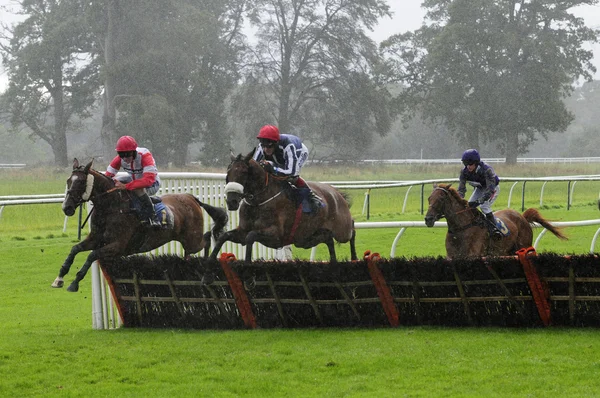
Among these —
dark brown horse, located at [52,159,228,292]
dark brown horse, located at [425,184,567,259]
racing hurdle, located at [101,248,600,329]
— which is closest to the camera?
racing hurdle, located at [101,248,600,329]

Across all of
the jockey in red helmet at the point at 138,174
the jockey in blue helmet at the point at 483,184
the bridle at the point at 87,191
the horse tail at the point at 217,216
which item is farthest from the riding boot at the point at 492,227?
the bridle at the point at 87,191

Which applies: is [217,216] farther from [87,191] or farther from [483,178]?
[483,178]

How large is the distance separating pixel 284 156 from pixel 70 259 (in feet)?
6.68

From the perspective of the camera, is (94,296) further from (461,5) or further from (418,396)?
(461,5)

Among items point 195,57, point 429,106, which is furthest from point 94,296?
point 429,106

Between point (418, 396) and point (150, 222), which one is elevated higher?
point (150, 222)

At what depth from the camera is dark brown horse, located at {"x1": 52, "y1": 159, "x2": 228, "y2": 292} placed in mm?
7000

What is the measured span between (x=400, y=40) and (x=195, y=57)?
1169cm

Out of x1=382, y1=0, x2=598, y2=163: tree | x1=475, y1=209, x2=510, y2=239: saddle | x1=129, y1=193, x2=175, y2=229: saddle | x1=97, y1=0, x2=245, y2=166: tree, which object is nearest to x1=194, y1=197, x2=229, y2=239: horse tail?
x1=129, y1=193, x2=175, y2=229: saddle

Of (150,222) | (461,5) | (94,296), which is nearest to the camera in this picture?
(150,222)

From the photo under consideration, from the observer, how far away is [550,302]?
6.58 meters

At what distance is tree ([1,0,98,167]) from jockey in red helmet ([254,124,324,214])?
22.9 metres

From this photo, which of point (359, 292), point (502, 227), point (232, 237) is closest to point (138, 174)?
point (232, 237)

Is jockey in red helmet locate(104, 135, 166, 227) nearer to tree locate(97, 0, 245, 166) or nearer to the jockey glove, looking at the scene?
the jockey glove
